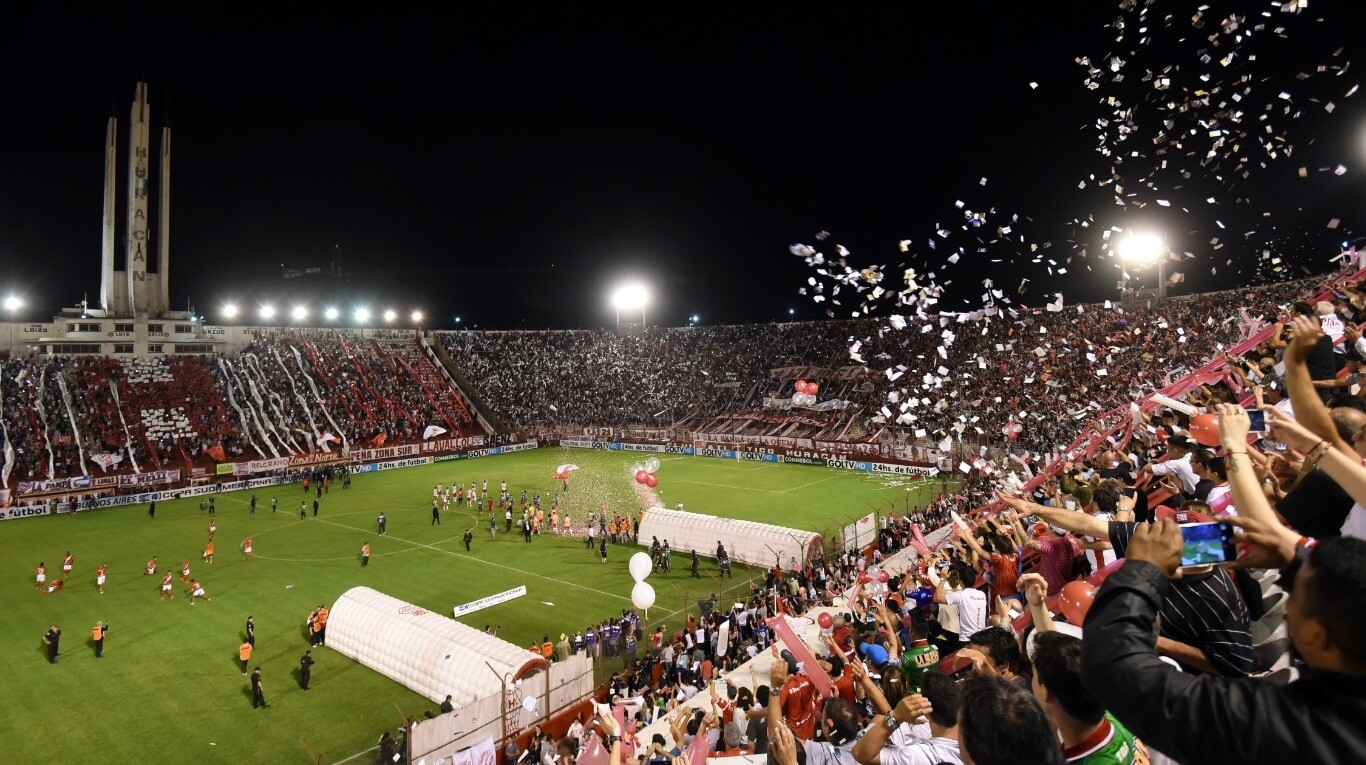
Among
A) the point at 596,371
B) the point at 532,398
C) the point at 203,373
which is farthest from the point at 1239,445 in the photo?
the point at 596,371

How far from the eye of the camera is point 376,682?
1669cm

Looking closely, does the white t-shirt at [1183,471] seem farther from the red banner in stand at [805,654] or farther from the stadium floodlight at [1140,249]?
the stadium floodlight at [1140,249]

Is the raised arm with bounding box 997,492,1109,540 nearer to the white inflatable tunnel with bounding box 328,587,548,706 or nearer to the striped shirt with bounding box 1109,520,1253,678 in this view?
the striped shirt with bounding box 1109,520,1253,678

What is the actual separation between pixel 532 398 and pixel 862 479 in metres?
37.2

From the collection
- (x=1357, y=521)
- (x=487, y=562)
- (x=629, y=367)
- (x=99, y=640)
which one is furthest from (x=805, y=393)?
(x=1357, y=521)

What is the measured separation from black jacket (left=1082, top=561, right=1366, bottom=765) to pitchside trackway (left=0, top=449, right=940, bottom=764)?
601 inches

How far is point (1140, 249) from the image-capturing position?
41.2m

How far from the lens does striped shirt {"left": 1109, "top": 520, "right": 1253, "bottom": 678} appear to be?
10.6ft

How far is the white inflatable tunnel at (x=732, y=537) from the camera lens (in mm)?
23750

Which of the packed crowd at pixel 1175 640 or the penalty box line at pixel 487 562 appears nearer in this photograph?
the packed crowd at pixel 1175 640

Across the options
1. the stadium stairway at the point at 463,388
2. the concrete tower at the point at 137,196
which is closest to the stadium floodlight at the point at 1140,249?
the stadium stairway at the point at 463,388

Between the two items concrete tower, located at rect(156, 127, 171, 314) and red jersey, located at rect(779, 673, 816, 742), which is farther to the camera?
concrete tower, located at rect(156, 127, 171, 314)

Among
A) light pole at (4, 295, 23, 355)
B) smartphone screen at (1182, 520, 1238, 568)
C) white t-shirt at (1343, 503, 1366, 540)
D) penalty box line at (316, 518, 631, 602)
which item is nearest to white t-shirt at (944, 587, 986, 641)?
white t-shirt at (1343, 503, 1366, 540)

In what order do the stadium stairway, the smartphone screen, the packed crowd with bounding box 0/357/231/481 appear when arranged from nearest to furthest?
the smartphone screen, the packed crowd with bounding box 0/357/231/481, the stadium stairway
